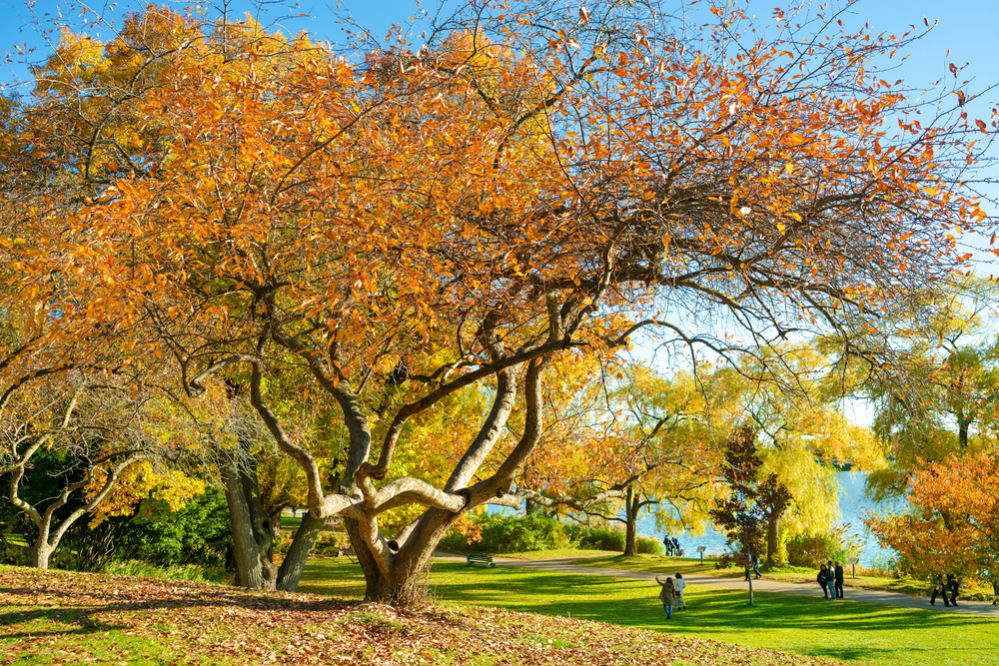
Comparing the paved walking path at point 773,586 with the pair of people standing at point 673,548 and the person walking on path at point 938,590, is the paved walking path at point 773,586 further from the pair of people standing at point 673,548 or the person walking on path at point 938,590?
the pair of people standing at point 673,548

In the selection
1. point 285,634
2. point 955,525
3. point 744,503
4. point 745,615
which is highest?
point 744,503

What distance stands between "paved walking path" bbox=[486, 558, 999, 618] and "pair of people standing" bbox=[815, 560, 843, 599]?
1.29 feet

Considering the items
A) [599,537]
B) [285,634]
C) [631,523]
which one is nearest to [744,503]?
[631,523]

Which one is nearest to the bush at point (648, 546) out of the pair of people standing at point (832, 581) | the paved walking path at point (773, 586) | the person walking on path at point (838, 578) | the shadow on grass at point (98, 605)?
the paved walking path at point (773, 586)

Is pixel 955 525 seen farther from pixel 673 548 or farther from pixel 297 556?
pixel 673 548

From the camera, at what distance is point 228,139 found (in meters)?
6.57

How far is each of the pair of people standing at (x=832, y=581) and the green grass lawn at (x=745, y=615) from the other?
0.53 metres

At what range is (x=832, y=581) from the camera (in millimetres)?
21891

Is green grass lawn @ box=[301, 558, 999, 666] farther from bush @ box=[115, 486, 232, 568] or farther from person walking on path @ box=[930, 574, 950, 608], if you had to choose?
bush @ box=[115, 486, 232, 568]

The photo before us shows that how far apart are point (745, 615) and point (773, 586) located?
20.4 feet

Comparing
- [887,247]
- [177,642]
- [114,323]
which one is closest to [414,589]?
[177,642]

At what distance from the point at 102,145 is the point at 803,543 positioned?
2867cm

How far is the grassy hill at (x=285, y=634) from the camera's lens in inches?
293

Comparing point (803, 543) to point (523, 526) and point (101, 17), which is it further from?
point (101, 17)
